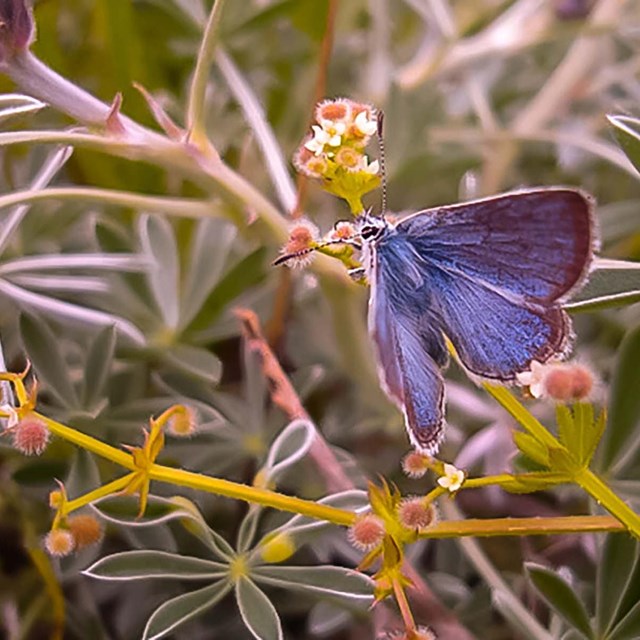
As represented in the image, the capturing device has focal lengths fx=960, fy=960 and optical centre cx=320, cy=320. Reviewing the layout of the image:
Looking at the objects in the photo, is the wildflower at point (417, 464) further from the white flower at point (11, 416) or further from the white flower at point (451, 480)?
the white flower at point (11, 416)

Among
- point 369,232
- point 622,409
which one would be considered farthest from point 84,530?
point 622,409

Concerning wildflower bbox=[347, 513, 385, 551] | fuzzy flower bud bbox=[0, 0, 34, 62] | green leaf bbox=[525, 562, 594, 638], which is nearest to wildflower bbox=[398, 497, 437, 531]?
wildflower bbox=[347, 513, 385, 551]

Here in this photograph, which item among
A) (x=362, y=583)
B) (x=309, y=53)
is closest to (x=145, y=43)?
(x=309, y=53)

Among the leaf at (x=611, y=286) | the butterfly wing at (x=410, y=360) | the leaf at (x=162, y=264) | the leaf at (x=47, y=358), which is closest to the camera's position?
the butterfly wing at (x=410, y=360)

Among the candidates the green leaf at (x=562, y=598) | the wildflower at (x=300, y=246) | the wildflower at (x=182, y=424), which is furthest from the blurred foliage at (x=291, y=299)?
the wildflower at (x=300, y=246)

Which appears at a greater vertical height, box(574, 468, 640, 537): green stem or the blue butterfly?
the blue butterfly

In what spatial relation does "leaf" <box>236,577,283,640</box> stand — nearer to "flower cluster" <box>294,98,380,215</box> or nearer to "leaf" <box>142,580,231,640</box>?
"leaf" <box>142,580,231,640</box>

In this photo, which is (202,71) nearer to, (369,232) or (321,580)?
(369,232)
